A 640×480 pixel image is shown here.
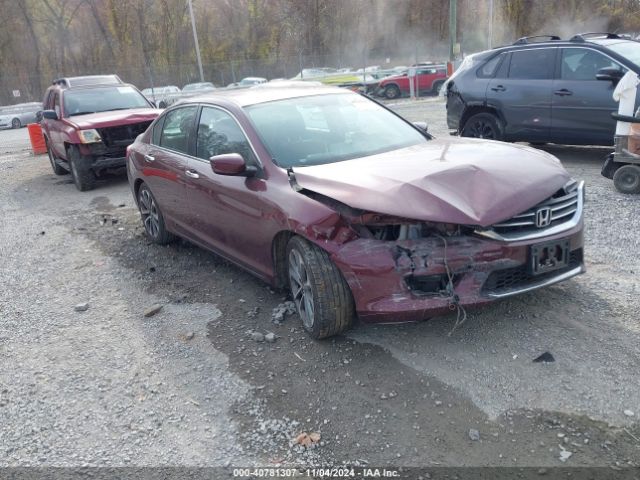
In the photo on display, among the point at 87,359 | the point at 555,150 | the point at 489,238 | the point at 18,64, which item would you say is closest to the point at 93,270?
the point at 87,359

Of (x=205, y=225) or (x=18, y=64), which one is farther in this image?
(x=18, y=64)

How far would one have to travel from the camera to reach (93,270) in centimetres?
576

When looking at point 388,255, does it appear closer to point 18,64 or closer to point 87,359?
point 87,359

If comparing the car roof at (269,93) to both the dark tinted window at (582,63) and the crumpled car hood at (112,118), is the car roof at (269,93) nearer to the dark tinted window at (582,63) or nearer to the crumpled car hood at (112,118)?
the dark tinted window at (582,63)

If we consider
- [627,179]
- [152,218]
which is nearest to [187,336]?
[152,218]

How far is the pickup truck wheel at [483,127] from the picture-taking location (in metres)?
8.95

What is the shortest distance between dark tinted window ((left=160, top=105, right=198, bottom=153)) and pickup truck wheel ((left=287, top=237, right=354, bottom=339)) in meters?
1.98

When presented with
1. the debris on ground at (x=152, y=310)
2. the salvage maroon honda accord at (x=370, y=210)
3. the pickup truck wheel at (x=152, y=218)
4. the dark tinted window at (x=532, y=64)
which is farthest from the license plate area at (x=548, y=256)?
the dark tinted window at (x=532, y=64)

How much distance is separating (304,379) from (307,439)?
0.55 metres

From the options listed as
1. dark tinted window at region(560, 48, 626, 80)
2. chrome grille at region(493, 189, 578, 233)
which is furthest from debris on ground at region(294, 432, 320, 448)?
dark tinted window at region(560, 48, 626, 80)

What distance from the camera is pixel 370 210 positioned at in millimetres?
3348

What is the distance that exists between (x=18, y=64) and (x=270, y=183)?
51.1m

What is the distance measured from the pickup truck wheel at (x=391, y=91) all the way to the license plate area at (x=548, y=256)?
24758 millimetres

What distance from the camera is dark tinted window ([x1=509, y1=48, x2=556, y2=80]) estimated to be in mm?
8398
